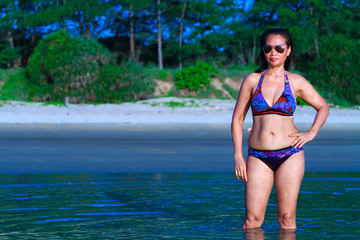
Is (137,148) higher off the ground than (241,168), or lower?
lower

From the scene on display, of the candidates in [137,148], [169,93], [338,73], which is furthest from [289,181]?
[338,73]

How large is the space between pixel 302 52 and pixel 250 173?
3556 centimetres

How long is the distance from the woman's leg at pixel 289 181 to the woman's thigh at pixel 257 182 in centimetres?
8

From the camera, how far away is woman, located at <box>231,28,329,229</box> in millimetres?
4461

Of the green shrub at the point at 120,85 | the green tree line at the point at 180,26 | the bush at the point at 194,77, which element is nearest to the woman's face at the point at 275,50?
the green shrub at the point at 120,85

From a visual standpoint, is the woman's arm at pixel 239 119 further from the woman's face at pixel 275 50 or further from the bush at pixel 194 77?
the bush at pixel 194 77

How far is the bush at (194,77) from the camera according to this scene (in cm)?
2898

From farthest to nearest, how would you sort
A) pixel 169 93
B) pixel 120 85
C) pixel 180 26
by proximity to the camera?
pixel 180 26 < pixel 169 93 < pixel 120 85

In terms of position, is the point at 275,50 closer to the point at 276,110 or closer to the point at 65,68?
the point at 276,110

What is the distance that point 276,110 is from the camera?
4.46 meters

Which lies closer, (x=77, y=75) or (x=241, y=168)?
(x=241, y=168)

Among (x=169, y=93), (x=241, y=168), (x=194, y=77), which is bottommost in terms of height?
(x=241, y=168)

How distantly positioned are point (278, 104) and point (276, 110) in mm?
48

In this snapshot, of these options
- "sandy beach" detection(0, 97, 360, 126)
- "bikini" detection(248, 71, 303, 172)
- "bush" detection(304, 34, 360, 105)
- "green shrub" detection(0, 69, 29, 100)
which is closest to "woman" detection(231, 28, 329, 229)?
"bikini" detection(248, 71, 303, 172)
